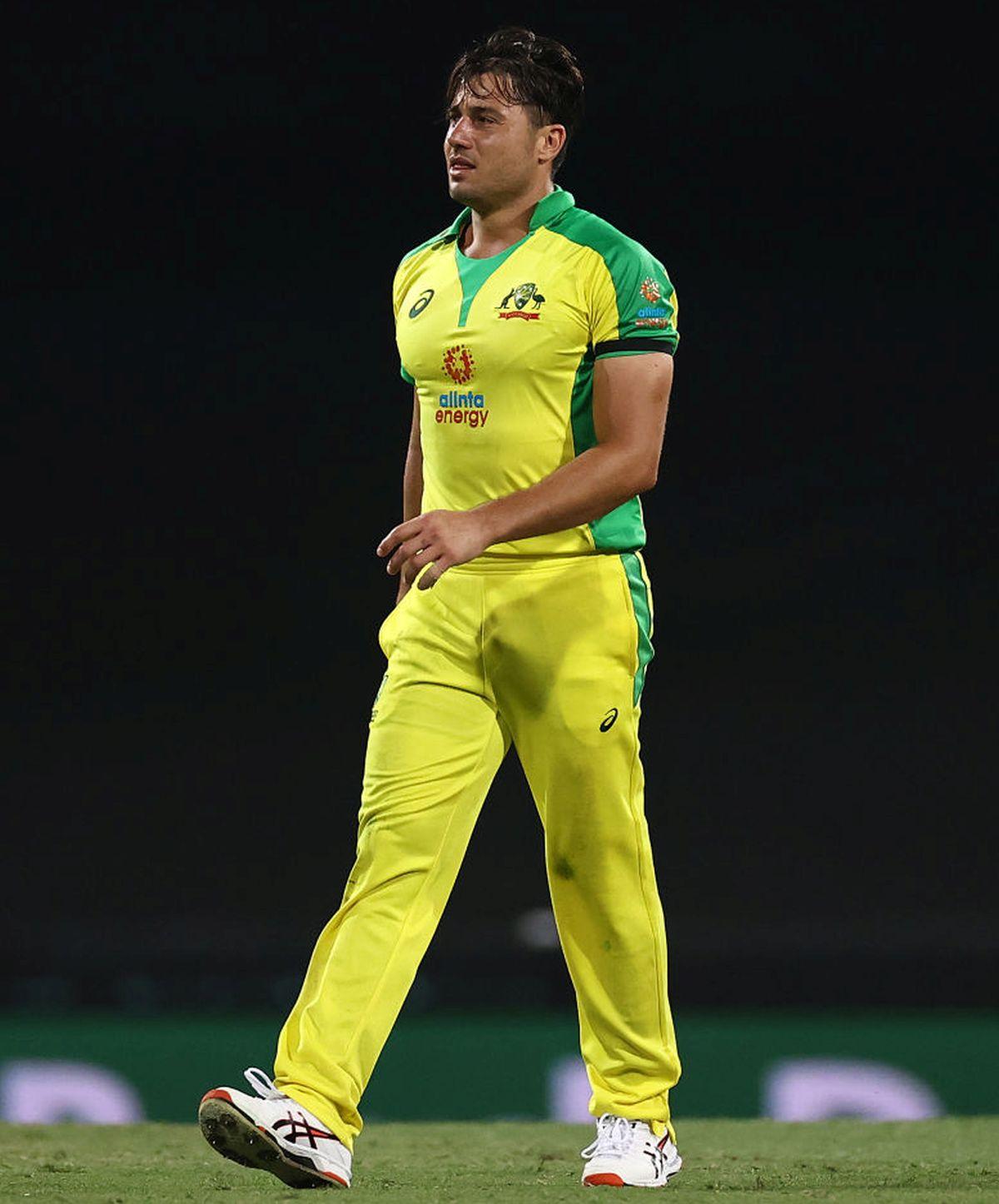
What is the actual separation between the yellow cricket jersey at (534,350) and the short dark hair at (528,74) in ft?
0.49

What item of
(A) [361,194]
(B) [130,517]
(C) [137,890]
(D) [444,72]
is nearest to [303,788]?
(C) [137,890]

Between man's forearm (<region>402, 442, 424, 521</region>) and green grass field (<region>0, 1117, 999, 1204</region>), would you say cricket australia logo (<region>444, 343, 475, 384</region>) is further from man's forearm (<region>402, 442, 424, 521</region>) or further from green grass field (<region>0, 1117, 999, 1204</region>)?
green grass field (<region>0, 1117, 999, 1204</region>)

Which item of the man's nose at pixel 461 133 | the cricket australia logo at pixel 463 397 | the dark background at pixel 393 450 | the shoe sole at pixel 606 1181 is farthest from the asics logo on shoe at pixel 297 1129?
the dark background at pixel 393 450

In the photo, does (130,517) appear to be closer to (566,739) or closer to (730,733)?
(730,733)

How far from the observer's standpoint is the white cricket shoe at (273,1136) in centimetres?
224

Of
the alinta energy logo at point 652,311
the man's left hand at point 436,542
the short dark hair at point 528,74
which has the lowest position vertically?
the man's left hand at point 436,542

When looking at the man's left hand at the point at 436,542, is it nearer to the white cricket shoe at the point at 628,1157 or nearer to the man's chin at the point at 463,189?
the man's chin at the point at 463,189

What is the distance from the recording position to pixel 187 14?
643 cm

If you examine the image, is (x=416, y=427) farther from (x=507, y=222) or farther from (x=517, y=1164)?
(x=517, y=1164)

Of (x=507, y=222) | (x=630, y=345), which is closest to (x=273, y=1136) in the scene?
(x=630, y=345)

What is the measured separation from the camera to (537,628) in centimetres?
252

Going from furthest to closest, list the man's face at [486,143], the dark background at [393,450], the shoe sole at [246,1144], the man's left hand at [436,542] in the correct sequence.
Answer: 1. the dark background at [393,450]
2. the man's face at [486,143]
3. the man's left hand at [436,542]
4. the shoe sole at [246,1144]

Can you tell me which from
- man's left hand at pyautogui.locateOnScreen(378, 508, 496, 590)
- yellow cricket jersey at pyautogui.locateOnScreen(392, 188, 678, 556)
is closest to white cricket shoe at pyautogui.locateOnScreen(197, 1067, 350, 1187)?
man's left hand at pyautogui.locateOnScreen(378, 508, 496, 590)

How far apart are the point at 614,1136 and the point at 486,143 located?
1.34m
